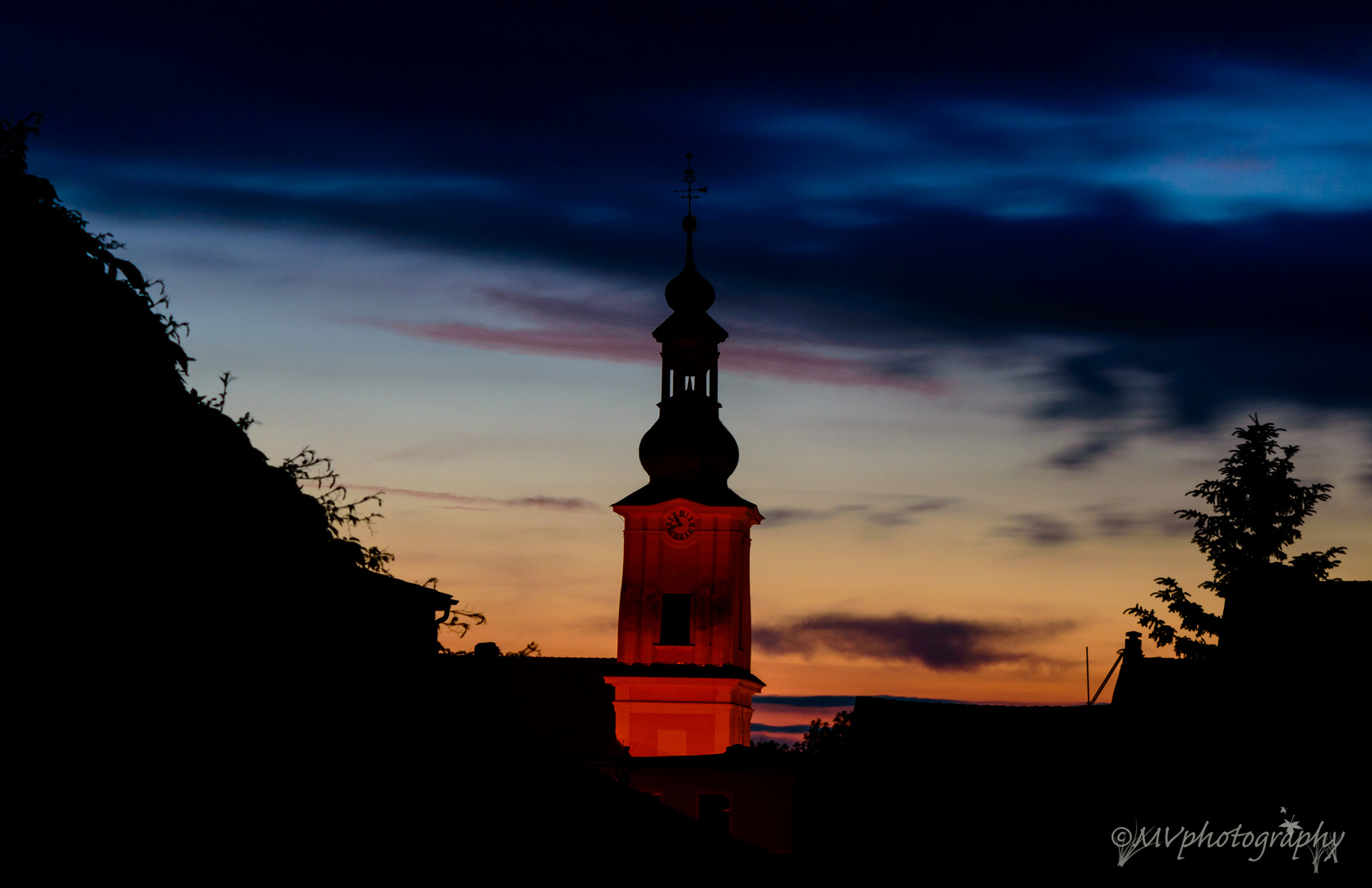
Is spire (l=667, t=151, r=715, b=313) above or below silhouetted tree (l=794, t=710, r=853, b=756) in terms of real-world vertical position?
above

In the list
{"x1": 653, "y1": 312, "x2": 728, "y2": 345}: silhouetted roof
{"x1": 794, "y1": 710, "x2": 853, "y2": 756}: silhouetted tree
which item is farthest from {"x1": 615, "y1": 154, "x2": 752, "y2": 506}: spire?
{"x1": 794, "y1": 710, "x2": 853, "y2": 756}: silhouetted tree

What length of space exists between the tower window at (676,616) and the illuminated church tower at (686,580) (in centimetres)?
4

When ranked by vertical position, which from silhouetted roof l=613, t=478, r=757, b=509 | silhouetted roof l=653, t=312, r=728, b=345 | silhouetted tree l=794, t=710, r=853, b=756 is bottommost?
silhouetted tree l=794, t=710, r=853, b=756

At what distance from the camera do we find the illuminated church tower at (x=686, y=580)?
3263 inches

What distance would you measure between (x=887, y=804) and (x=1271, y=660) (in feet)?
29.4

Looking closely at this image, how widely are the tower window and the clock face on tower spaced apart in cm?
303

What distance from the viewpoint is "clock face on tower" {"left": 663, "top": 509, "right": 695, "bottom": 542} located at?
278 ft

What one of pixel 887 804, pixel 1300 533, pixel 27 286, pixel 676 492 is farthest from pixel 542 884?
pixel 676 492

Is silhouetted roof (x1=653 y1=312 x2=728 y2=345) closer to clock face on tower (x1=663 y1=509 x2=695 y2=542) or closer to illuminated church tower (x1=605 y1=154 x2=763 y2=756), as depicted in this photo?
illuminated church tower (x1=605 y1=154 x2=763 y2=756)

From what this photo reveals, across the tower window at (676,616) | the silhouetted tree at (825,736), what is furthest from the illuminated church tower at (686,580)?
the silhouetted tree at (825,736)

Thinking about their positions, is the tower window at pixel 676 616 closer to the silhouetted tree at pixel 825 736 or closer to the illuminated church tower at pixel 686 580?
the illuminated church tower at pixel 686 580

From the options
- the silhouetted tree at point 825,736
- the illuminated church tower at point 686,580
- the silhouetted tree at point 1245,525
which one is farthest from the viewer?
the silhouetted tree at point 825,736

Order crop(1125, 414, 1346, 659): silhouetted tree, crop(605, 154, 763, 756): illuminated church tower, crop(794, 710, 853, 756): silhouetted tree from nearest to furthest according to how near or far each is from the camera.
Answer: crop(1125, 414, 1346, 659): silhouetted tree < crop(605, 154, 763, 756): illuminated church tower < crop(794, 710, 853, 756): silhouetted tree

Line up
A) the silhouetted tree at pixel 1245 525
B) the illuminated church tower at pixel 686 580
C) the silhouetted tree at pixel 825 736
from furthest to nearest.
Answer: the silhouetted tree at pixel 825 736, the illuminated church tower at pixel 686 580, the silhouetted tree at pixel 1245 525
